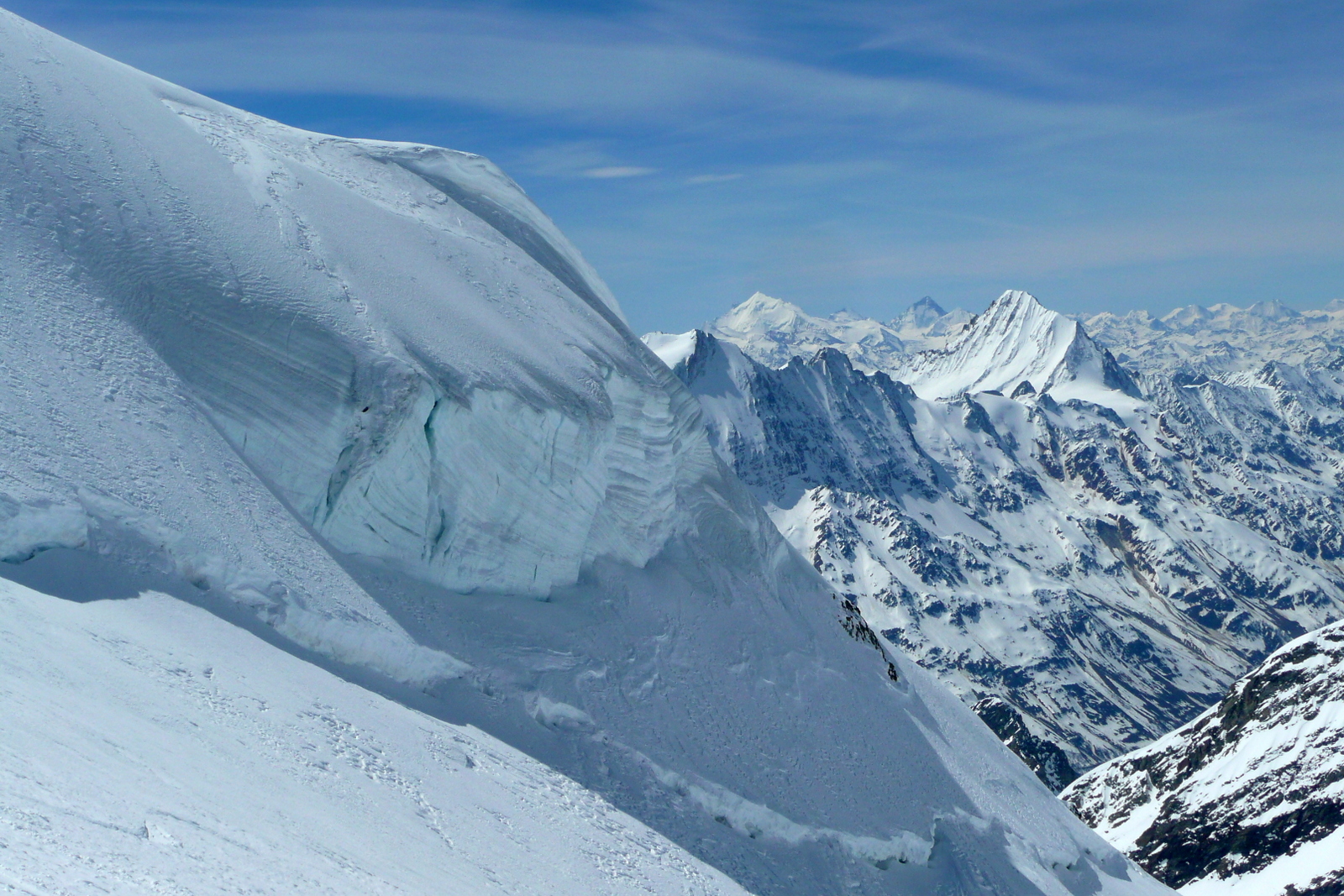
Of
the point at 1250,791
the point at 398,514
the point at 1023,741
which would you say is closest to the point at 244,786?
the point at 398,514

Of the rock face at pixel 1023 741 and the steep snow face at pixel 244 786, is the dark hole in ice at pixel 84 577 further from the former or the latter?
the rock face at pixel 1023 741

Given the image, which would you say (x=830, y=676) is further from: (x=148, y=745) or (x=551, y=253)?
(x=148, y=745)

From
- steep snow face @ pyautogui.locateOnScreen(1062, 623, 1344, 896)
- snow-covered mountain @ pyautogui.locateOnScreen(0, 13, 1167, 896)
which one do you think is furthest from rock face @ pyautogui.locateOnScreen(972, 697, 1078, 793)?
snow-covered mountain @ pyautogui.locateOnScreen(0, 13, 1167, 896)

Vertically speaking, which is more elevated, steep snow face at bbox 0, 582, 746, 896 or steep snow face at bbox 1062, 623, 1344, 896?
steep snow face at bbox 0, 582, 746, 896

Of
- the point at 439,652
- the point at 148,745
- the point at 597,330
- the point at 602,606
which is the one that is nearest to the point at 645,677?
the point at 602,606

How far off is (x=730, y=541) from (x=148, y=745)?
29.0 m

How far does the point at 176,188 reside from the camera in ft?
106

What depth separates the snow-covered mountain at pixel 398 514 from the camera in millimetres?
23750

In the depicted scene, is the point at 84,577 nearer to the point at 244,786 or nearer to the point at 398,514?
the point at 244,786

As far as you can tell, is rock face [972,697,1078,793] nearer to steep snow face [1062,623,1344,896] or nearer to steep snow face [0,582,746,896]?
steep snow face [1062,623,1344,896]

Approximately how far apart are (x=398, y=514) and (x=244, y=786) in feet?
44.4

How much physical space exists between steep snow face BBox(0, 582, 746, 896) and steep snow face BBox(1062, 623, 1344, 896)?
109234 mm

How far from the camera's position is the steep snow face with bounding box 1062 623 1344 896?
4542 inches

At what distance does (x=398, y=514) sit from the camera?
31.5 metres
